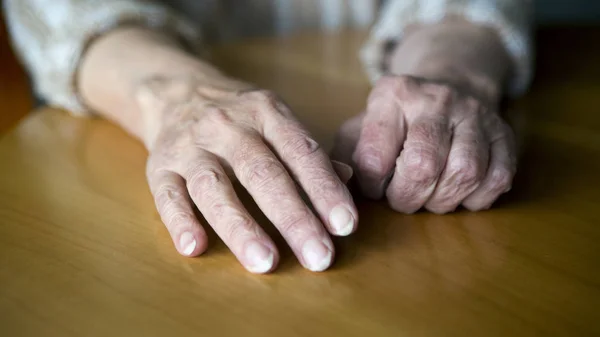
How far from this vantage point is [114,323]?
0.44 metres

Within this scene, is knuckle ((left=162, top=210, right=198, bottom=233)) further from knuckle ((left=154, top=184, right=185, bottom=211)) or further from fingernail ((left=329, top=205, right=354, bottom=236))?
fingernail ((left=329, top=205, right=354, bottom=236))

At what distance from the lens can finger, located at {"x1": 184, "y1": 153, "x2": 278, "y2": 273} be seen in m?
0.48

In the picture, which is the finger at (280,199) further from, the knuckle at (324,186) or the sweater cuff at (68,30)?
the sweater cuff at (68,30)

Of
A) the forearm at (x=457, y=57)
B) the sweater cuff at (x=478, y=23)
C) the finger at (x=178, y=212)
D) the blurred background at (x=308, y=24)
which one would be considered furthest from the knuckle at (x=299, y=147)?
the blurred background at (x=308, y=24)

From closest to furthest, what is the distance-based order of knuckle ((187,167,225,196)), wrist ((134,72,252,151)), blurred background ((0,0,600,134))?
knuckle ((187,167,225,196))
wrist ((134,72,252,151))
blurred background ((0,0,600,134))

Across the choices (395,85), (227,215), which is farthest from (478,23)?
(227,215)

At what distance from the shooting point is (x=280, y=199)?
0.51 m

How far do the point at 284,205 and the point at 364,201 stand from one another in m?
0.11

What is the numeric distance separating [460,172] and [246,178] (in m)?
0.19

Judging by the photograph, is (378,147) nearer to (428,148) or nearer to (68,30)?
(428,148)

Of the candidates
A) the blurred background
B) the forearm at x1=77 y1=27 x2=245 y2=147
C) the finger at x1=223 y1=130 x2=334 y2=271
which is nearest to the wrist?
the forearm at x1=77 y1=27 x2=245 y2=147

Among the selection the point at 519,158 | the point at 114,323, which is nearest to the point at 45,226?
the point at 114,323

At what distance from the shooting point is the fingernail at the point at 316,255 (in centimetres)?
48

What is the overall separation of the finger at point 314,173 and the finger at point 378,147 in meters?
0.05
